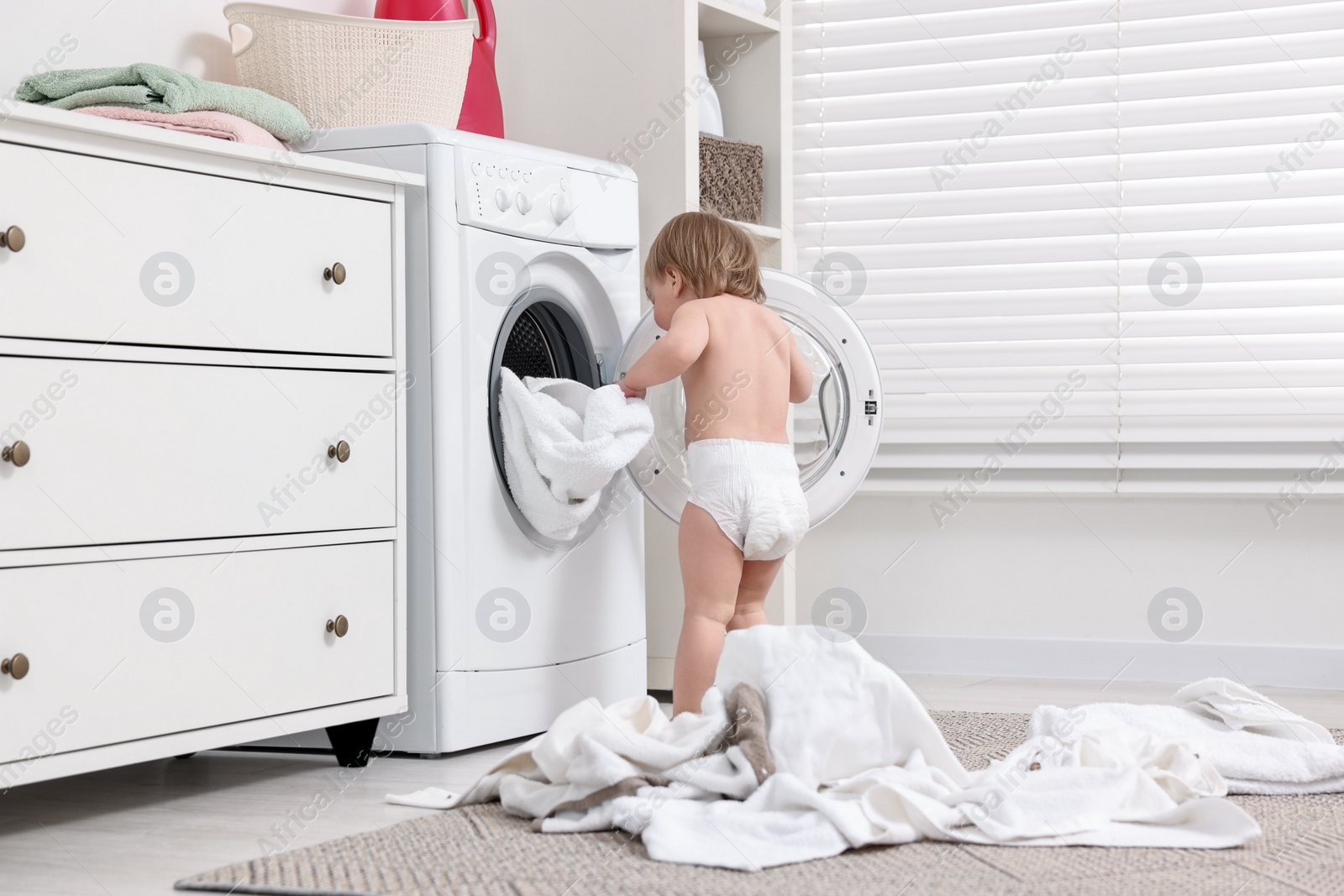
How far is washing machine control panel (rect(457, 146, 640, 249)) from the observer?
211 cm

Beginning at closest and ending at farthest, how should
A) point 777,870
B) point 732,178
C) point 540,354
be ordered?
point 777,870 < point 540,354 < point 732,178

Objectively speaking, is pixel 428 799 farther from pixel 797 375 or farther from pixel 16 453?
pixel 797 375

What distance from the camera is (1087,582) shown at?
2938 mm

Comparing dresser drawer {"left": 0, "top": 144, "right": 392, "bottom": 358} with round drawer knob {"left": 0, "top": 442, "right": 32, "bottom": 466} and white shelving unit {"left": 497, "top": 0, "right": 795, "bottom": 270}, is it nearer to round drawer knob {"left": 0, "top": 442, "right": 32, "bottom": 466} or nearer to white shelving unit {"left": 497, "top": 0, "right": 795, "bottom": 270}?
round drawer knob {"left": 0, "top": 442, "right": 32, "bottom": 466}

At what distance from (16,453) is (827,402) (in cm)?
143

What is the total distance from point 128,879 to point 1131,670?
2.14 meters

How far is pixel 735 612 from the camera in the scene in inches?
91.7

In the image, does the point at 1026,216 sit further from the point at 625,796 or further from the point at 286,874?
the point at 286,874

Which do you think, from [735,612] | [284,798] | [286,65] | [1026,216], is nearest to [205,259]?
[286,65]

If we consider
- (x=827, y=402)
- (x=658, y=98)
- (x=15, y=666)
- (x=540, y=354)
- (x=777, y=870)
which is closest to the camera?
(x=777, y=870)

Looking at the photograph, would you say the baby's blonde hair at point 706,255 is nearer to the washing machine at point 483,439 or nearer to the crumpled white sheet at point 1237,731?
the washing machine at point 483,439

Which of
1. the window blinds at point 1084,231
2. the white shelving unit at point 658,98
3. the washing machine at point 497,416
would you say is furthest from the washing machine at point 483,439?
the window blinds at point 1084,231

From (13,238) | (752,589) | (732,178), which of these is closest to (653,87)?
(732,178)

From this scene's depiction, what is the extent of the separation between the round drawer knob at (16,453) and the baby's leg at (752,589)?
3.88 feet
